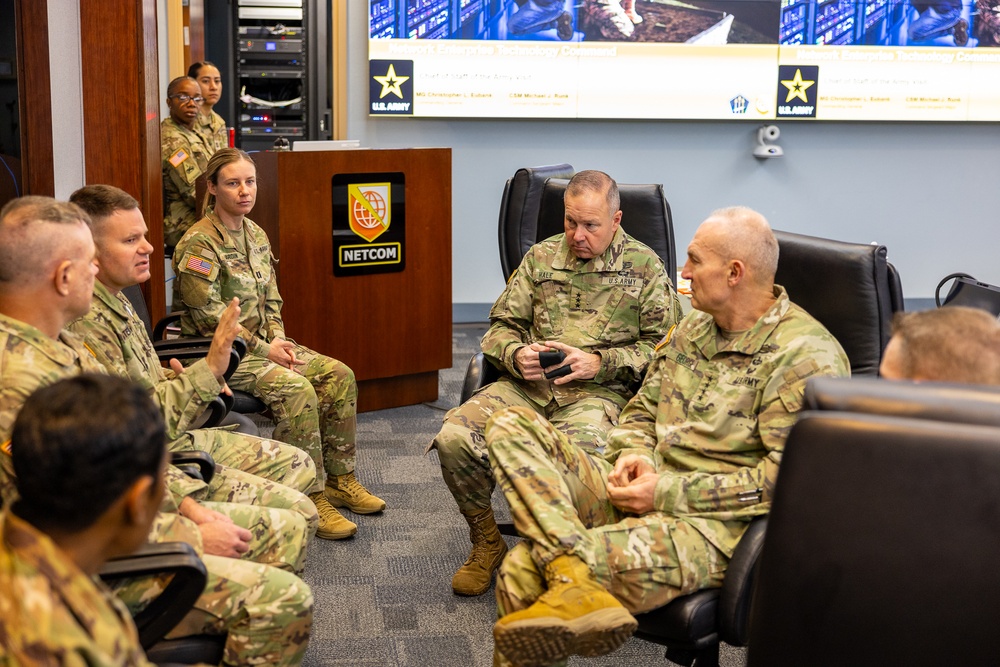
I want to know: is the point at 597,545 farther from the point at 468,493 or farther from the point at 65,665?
the point at 65,665

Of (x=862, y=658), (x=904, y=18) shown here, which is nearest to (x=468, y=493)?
(x=862, y=658)

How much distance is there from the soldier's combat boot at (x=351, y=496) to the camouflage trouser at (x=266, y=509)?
93 cm

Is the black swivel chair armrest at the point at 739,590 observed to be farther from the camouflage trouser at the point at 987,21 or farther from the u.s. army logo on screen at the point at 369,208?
the camouflage trouser at the point at 987,21

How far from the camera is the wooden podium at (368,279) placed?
4125mm

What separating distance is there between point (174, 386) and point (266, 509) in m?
0.39

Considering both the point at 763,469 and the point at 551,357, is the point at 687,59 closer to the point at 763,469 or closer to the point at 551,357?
the point at 551,357

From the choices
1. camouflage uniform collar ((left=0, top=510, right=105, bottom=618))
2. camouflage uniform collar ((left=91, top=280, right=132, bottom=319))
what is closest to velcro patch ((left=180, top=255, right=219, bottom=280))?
camouflage uniform collar ((left=91, top=280, right=132, bottom=319))

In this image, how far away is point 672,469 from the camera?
7.69 feet

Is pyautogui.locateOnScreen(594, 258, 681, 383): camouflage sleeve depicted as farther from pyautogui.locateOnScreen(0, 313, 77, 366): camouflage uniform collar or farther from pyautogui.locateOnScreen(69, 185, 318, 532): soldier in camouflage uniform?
pyautogui.locateOnScreen(0, 313, 77, 366): camouflage uniform collar

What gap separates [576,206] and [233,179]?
3.94ft

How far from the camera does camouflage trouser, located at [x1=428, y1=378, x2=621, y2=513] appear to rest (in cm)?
279

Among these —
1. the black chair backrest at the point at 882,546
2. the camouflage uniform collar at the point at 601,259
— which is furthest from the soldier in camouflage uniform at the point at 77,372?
the camouflage uniform collar at the point at 601,259

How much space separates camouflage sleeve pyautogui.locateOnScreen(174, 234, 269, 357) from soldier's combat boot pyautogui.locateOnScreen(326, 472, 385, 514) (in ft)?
1.69

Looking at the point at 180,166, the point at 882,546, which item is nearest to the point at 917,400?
the point at 882,546
